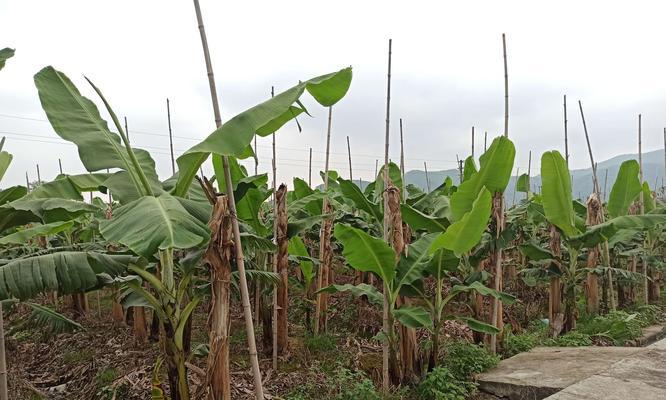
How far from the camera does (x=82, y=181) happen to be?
12.0 ft

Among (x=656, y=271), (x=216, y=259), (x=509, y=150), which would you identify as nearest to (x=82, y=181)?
(x=216, y=259)

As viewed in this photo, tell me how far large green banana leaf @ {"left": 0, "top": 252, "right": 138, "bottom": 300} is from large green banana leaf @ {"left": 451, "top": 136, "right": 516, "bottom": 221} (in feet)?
10.4

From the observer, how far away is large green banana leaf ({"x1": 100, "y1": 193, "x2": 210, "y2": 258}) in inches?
89.2

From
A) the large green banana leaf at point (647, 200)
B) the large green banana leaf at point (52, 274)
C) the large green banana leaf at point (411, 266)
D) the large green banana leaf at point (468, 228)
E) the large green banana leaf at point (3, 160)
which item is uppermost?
the large green banana leaf at point (3, 160)

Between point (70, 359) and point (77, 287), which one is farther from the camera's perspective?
point (70, 359)

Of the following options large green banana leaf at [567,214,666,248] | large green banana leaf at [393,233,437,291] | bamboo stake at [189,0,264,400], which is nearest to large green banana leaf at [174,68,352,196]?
bamboo stake at [189,0,264,400]

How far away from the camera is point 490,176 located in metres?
4.68

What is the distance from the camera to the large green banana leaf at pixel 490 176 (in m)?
4.59

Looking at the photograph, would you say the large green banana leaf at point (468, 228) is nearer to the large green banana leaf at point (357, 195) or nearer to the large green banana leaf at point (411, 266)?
the large green banana leaf at point (411, 266)

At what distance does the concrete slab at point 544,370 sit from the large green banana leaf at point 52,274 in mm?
3392

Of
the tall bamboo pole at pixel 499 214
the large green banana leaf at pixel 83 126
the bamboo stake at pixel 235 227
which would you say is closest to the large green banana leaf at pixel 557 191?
the tall bamboo pole at pixel 499 214

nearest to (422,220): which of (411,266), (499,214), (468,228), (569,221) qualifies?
(499,214)

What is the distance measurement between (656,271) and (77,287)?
10.0 m

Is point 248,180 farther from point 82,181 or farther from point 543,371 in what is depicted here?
point 543,371
